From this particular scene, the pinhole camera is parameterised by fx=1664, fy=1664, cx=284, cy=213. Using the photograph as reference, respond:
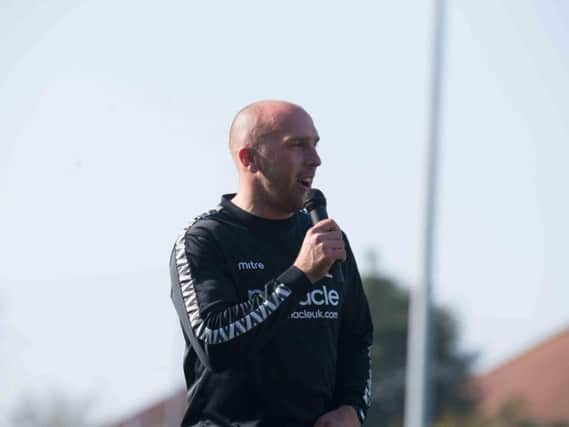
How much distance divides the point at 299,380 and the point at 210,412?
373mm

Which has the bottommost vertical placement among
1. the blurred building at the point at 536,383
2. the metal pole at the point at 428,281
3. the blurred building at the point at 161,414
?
the blurred building at the point at 536,383

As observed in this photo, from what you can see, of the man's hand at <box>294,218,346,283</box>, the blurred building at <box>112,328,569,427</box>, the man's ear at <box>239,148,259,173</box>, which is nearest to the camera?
the man's hand at <box>294,218,346,283</box>

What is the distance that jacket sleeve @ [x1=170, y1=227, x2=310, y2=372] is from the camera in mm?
6250

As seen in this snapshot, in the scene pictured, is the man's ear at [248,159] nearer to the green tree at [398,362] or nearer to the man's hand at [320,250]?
the man's hand at [320,250]

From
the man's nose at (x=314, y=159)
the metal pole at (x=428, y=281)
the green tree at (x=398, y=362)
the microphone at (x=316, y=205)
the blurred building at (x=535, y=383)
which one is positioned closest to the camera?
the microphone at (x=316, y=205)

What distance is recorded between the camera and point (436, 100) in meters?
18.6

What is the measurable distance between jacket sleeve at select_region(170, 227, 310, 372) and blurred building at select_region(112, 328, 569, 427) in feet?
115

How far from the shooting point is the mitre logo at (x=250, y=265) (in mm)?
6605

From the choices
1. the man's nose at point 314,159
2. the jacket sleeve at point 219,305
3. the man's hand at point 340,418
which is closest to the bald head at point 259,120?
the man's nose at point 314,159

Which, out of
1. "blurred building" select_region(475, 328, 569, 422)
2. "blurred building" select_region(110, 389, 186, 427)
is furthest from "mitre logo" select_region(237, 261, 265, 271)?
"blurred building" select_region(475, 328, 569, 422)

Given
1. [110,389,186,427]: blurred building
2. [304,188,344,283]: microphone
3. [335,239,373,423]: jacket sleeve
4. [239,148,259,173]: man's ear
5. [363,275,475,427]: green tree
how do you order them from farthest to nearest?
[363,275,475,427]: green tree, [110,389,186,427]: blurred building, [335,239,373,423]: jacket sleeve, [239,148,259,173]: man's ear, [304,188,344,283]: microphone

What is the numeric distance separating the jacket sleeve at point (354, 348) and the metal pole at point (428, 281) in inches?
422

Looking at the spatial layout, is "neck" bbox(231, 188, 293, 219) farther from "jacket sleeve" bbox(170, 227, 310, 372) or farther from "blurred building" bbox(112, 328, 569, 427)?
"blurred building" bbox(112, 328, 569, 427)

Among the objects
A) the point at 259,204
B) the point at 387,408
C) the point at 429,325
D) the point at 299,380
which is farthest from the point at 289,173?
the point at 387,408
